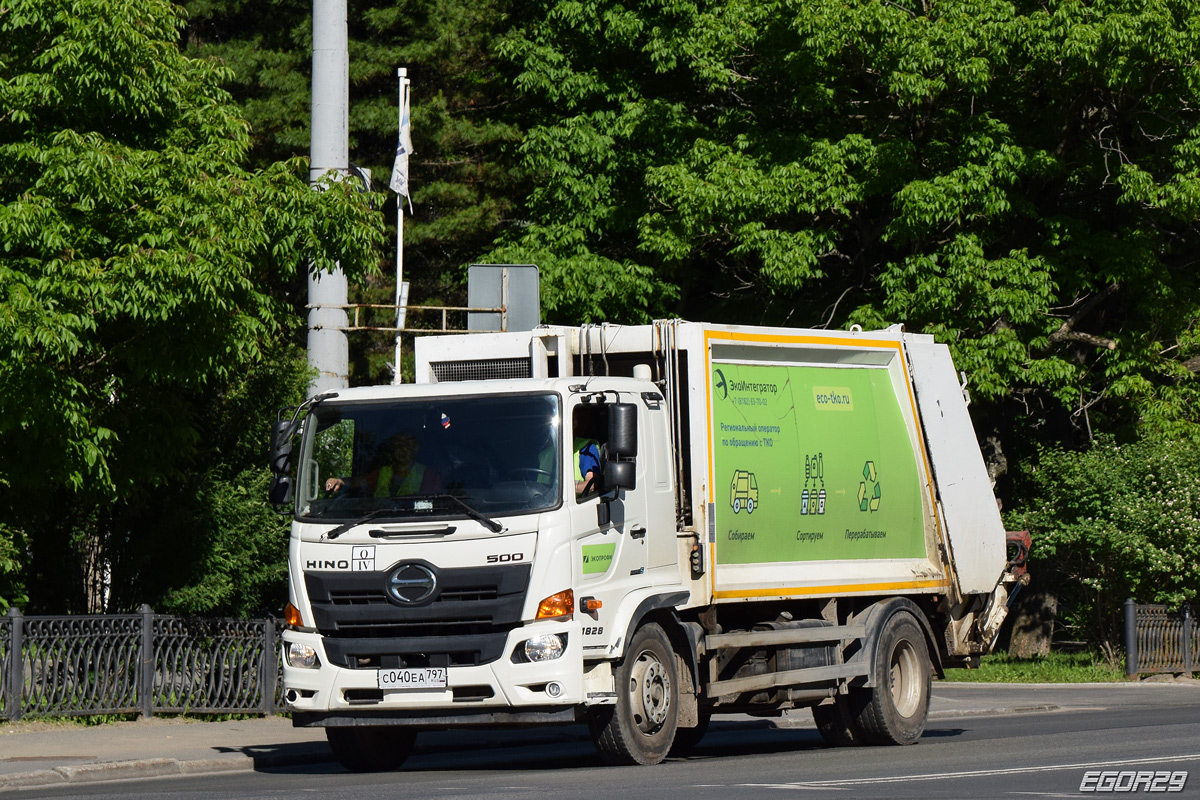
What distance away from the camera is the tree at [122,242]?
13219 mm

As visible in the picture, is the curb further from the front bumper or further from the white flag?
the white flag

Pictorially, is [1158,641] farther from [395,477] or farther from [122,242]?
[122,242]

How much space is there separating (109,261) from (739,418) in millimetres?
5282

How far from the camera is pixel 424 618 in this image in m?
10.8

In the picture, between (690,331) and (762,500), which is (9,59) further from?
(762,500)

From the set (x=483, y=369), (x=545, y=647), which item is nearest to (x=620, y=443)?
(x=545, y=647)

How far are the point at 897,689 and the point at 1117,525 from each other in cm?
1110

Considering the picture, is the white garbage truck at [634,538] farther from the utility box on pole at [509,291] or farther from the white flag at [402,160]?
the white flag at [402,160]

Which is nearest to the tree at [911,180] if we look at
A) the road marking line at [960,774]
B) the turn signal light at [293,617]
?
the road marking line at [960,774]

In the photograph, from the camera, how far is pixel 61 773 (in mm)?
11727

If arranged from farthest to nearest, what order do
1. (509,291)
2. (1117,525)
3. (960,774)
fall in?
(1117,525), (509,291), (960,774)

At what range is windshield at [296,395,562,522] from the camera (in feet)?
Result: 36.2

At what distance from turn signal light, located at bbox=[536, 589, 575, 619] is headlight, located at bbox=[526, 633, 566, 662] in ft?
0.43

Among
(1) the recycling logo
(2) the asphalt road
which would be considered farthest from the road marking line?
(1) the recycling logo
